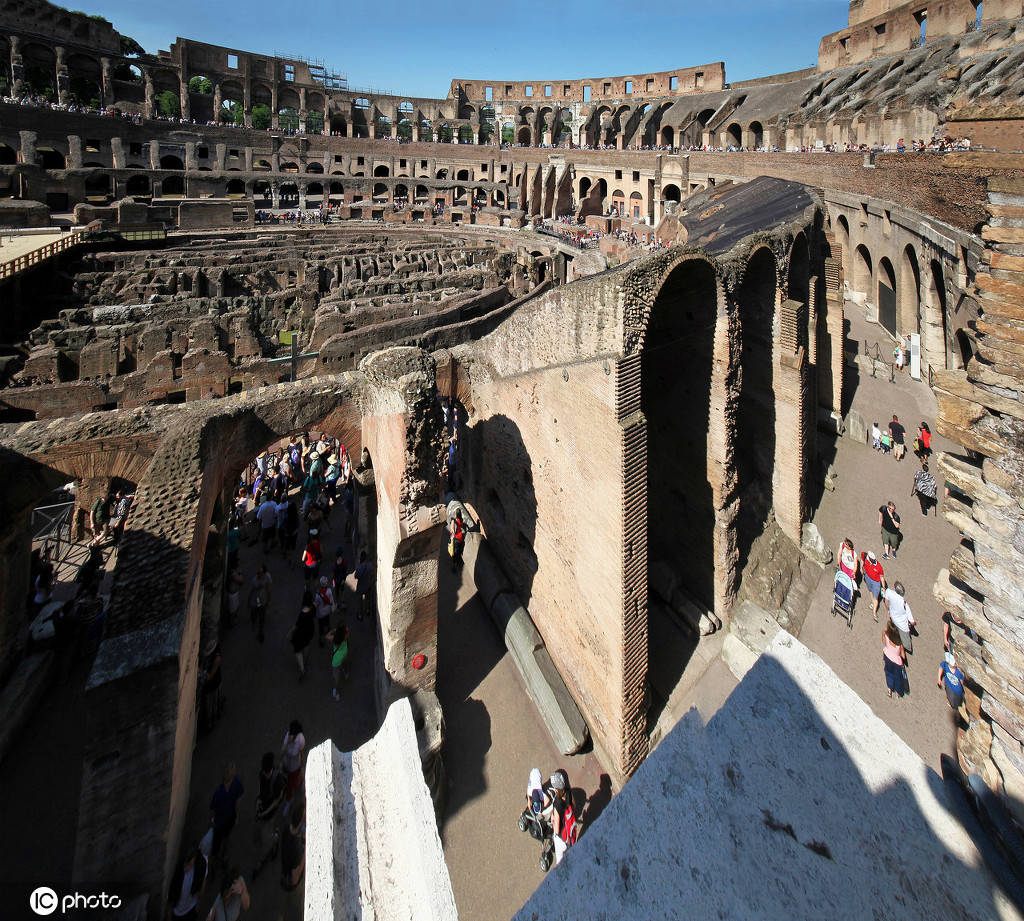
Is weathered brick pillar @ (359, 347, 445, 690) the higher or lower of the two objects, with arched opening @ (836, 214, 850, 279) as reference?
lower

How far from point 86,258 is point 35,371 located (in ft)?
36.4

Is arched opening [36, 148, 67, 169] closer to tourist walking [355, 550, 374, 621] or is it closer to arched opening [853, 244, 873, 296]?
tourist walking [355, 550, 374, 621]

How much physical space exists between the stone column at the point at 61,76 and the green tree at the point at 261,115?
1263 centimetres

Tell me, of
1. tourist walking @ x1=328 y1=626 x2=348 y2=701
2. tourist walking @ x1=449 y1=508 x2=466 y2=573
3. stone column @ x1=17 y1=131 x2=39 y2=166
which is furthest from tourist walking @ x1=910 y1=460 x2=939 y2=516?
stone column @ x1=17 y1=131 x2=39 y2=166

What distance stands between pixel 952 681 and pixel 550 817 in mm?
4830

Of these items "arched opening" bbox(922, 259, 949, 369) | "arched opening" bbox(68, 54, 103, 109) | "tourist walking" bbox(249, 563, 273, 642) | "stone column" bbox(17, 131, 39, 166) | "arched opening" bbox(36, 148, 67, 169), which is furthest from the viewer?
"arched opening" bbox(68, 54, 103, 109)

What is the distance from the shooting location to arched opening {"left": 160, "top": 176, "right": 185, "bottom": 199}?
117ft

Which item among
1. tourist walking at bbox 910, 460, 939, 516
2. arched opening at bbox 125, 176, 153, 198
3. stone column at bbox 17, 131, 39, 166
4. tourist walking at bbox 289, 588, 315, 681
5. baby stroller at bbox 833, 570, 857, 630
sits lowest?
tourist walking at bbox 289, 588, 315, 681

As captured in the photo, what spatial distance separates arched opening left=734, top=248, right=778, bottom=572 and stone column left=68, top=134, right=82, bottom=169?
38.0 meters

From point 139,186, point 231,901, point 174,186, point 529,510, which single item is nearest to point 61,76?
point 139,186

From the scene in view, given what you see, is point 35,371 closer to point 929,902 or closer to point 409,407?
point 409,407

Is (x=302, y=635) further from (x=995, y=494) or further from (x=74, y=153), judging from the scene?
(x=74, y=153)

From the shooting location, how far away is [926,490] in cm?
994

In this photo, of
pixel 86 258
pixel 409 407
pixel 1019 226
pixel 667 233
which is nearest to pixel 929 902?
pixel 1019 226
